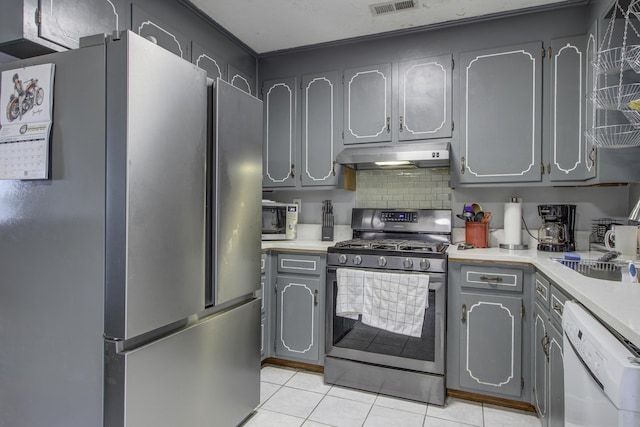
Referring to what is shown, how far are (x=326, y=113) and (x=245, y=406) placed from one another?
2.14 meters

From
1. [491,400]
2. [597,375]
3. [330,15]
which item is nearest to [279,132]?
[330,15]

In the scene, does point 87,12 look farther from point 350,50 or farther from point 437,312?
point 437,312

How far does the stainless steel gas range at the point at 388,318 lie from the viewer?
7.38 ft

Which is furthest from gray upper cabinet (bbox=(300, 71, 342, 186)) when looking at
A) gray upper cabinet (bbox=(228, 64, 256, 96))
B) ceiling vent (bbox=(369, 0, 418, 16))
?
ceiling vent (bbox=(369, 0, 418, 16))

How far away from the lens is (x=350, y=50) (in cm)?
291

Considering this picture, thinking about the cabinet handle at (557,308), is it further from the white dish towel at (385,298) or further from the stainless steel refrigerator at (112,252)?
the stainless steel refrigerator at (112,252)

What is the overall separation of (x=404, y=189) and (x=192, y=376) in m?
2.09

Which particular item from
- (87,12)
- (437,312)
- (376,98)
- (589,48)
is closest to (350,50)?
(376,98)

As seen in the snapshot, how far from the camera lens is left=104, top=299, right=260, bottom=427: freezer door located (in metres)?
1.22

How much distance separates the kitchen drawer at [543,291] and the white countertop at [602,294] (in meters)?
0.06

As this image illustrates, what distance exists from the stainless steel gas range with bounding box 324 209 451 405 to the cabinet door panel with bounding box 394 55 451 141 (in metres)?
0.82

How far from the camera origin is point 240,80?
298cm

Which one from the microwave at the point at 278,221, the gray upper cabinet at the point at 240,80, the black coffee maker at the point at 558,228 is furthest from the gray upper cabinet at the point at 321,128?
the black coffee maker at the point at 558,228

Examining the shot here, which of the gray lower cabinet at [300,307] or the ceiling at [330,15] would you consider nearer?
the ceiling at [330,15]
